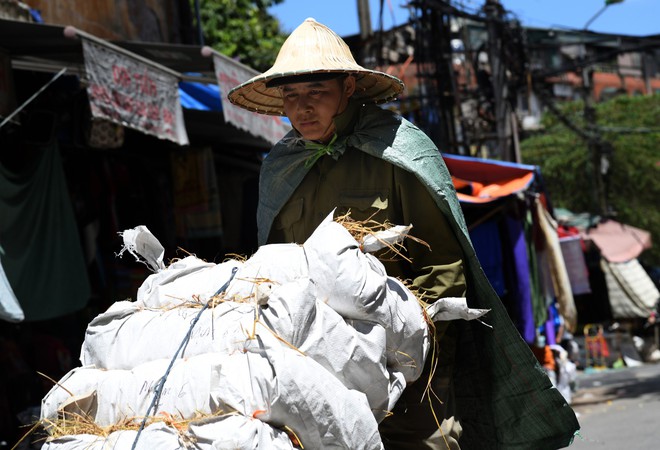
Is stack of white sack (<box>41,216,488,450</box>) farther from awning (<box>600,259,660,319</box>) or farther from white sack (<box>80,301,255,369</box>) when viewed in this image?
awning (<box>600,259,660,319</box>)

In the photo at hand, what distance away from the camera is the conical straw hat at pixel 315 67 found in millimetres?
3311

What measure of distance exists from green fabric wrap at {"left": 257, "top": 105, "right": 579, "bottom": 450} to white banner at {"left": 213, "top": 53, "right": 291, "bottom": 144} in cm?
369

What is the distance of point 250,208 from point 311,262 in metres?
7.07

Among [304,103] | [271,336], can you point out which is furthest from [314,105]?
[271,336]

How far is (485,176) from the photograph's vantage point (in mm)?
8492

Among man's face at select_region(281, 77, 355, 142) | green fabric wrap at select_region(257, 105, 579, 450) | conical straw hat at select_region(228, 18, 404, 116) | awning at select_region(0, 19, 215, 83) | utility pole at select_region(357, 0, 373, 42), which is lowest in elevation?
green fabric wrap at select_region(257, 105, 579, 450)

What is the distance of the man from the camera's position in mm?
3174

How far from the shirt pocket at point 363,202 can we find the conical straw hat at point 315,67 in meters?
0.42

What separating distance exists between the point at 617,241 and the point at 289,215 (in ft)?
51.9

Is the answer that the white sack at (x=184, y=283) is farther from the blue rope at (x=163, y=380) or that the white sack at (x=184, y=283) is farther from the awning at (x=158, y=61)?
the awning at (x=158, y=61)

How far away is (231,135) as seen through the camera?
30.0 feet

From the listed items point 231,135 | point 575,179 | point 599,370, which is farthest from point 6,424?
point 575,179

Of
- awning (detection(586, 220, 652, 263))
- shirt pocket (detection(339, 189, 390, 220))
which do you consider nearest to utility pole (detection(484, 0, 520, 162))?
awning (detection(586, 220, 652, 263))

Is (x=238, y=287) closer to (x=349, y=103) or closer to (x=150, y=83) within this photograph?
(x=349, y=103)
